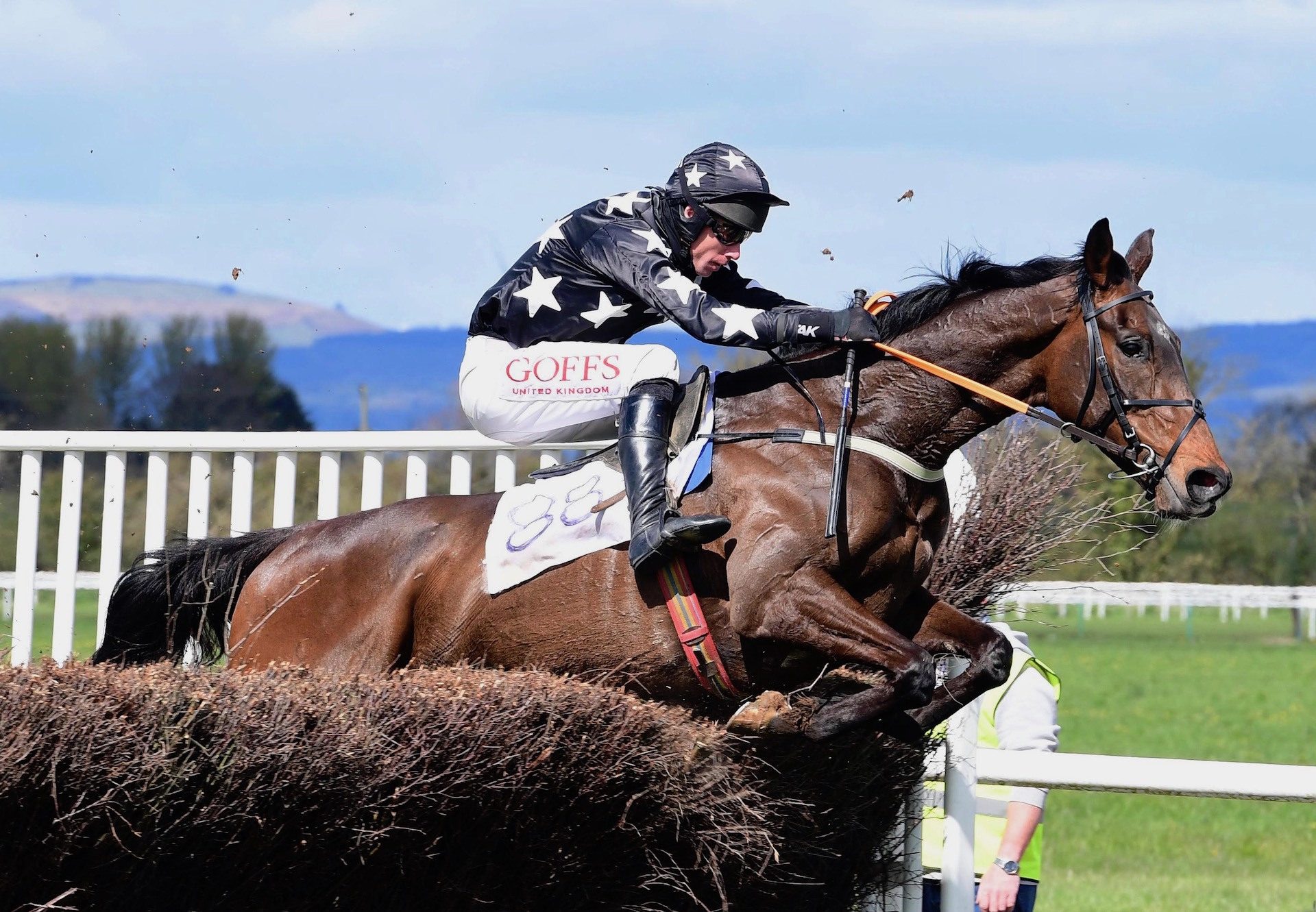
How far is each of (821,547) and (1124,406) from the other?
2.87 feet

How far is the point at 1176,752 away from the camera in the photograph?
1499 centimetres

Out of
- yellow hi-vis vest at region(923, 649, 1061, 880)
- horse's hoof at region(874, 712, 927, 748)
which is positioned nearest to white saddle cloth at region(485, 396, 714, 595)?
horse's hoof at region(874, 712, 927, 748)

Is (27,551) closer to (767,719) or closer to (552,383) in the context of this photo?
(552,383)

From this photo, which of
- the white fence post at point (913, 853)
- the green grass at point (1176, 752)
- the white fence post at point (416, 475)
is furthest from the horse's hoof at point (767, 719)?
the white fence post at point (416, 475)

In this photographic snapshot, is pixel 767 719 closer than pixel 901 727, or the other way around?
pixel 767 719

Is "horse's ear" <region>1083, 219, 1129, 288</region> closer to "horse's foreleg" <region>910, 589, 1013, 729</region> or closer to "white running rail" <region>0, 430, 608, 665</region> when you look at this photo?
"horse's foreleg" <region>910, 589, 1013, 729</region>

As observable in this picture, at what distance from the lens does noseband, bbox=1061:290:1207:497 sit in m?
3.96

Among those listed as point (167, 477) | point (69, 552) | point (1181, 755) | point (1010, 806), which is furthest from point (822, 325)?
point (1181, 755)

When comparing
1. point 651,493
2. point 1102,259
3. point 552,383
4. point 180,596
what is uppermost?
point 1102,259

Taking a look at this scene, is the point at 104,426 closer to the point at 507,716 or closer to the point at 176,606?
the point at 176,606

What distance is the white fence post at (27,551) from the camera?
5.71 metres

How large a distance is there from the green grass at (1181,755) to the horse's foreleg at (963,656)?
0.26 meters

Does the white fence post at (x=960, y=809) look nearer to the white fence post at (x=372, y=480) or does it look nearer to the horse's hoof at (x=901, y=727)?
the horse's hoof at (x=901, y=727)

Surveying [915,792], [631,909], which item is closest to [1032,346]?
[915,792]
